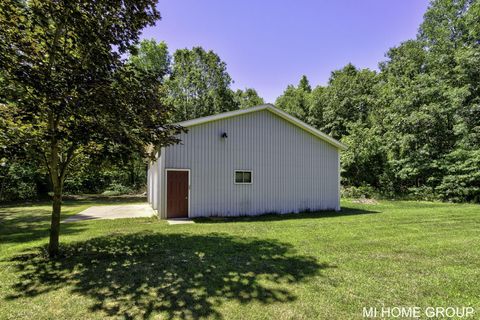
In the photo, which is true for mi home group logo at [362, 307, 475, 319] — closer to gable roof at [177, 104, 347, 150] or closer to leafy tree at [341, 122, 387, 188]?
gable roof at [177, 104, 347, 150]

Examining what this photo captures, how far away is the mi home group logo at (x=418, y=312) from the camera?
10.3 feet

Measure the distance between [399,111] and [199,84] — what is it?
19.4 meters

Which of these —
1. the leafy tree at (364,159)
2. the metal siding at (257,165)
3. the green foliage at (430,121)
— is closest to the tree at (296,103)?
the green foliage at (430,121)

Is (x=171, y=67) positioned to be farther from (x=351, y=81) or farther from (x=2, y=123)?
(x=2, y=123)

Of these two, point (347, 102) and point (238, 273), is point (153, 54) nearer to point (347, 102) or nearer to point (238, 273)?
point (347, 102)

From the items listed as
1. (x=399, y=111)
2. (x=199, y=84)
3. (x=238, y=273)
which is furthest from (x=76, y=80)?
(x=199, y=84)

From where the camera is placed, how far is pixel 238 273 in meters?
4.57

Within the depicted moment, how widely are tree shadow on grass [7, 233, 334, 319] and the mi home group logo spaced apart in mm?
1011

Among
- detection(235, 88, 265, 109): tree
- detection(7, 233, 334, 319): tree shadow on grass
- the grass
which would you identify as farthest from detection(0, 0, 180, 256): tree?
detection(235, 88, 265, 109): tree

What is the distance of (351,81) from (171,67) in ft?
66.3

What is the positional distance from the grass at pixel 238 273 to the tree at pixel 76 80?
1.62 metres

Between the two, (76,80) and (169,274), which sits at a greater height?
(76,80)

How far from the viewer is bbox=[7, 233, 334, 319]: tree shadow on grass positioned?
3541mm

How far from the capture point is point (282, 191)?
1225cm
